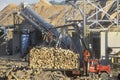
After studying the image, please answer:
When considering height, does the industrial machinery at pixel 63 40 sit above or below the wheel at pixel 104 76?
above

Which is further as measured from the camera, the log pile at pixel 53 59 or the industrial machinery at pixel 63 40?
the log pile at pixel 53 59

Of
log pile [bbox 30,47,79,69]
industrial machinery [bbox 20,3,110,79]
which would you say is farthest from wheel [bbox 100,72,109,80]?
log pile [bbox 30,47,79,69]

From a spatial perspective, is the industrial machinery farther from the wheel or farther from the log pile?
the log pile

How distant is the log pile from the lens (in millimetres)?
28016

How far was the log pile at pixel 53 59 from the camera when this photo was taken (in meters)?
28.0

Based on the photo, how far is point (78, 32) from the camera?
36781 millimetres

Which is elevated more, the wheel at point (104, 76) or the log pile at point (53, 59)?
the log pile at point (53, 59)

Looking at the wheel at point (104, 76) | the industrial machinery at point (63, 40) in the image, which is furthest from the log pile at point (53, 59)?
the wheel at point (104, 76)

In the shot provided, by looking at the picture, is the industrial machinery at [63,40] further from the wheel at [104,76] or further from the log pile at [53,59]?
the log pile at [53,59]

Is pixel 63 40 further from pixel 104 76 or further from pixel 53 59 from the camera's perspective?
pixel 104 76

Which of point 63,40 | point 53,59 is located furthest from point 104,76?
point 63,40

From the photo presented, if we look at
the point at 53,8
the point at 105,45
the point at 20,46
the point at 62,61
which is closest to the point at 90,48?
the point at 105,45

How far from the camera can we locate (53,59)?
28.5 m

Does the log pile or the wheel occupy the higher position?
the log pile
